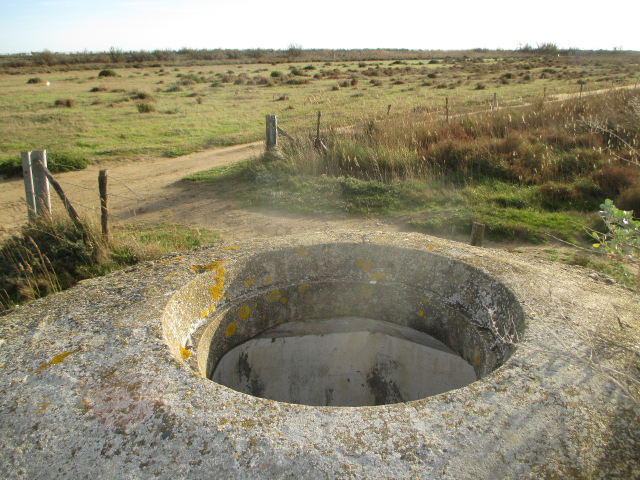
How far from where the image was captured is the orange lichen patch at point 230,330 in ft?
9.43

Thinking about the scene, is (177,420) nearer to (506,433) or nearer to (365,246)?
(506,433)

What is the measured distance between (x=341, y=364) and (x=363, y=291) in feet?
2.52

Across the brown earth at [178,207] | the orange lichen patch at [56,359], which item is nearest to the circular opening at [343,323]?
the orange lichen patch at [56,359]

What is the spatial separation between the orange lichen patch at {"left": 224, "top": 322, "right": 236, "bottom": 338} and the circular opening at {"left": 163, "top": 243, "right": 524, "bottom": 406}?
0.05 ft

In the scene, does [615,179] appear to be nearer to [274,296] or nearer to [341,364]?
[341,364]

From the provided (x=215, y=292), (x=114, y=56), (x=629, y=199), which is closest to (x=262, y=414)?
(x=215, y=292)

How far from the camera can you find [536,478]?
133 cm

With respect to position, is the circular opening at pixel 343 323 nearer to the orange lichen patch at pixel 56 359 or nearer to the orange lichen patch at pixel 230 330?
the orange lichen patch at pixel 230 330

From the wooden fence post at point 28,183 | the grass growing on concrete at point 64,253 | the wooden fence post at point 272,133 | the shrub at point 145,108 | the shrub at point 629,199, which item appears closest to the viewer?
the grass growing on concrete at point 64,253

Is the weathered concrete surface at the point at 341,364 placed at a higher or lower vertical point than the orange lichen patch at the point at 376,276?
lower

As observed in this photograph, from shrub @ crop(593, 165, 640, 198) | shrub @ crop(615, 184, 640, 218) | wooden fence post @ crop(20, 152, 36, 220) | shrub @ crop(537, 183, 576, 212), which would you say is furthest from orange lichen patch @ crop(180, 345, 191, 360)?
shrub @ crop(593, 165, 640, 198)

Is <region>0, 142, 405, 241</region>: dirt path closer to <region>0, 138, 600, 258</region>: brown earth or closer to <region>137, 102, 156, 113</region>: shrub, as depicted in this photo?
<region>0, 138, 600, 258</region>: brown earth

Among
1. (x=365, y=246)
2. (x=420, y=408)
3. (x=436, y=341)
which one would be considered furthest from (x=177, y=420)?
(x=436, y=341)

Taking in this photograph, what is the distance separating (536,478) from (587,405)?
0.43 m
